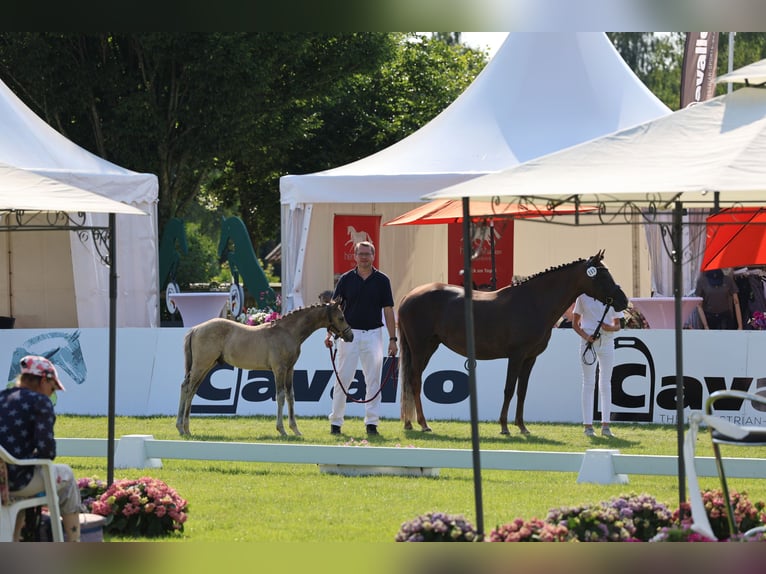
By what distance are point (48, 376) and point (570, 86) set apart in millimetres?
15217

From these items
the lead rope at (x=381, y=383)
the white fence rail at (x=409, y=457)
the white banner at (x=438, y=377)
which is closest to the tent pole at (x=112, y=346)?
the white fence rail at (x=409, y=457)

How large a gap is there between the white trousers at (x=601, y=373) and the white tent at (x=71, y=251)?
7.92 metres

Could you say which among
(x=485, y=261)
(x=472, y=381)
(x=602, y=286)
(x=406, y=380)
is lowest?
(x=406, y=380)

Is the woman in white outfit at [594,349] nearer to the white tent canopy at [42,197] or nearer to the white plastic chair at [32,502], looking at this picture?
the white tent canopy at [42,197]

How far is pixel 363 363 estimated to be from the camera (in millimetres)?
14273

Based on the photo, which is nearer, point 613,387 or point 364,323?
point 364,323

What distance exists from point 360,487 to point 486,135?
36.1ft

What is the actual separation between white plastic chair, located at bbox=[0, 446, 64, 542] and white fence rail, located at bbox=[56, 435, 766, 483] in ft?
13.1

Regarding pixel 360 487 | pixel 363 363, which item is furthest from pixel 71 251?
pixel 360 487

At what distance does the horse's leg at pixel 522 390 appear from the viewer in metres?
14.1

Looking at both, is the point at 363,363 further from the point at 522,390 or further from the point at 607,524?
the point at 607,524

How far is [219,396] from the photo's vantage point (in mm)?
15953

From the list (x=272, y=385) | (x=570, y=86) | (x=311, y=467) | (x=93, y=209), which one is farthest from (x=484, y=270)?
(x=93, y=209)
